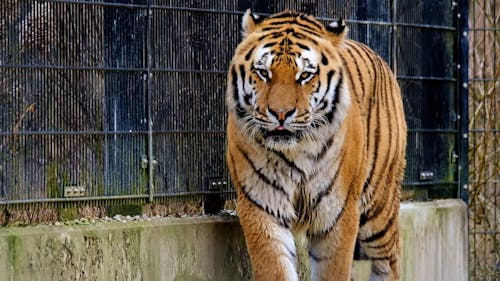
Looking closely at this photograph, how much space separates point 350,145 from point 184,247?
1.32 metres

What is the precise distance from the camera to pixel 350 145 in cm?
715

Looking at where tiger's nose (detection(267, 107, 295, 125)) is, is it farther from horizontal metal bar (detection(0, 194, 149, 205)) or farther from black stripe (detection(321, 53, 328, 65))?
horizontal metal bar (detection(0, 194, 149, 205))

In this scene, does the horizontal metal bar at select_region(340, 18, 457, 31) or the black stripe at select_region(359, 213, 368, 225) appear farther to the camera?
the horizontal metal bar at select_region(340, 18, 457, 31)

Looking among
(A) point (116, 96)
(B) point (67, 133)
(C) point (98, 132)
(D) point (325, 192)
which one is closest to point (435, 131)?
(D) point (325, 192)

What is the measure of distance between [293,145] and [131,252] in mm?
1327

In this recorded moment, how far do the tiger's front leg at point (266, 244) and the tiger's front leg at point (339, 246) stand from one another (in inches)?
11.1

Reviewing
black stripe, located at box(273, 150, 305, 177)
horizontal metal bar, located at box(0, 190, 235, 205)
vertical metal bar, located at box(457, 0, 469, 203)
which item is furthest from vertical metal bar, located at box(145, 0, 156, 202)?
vertical metal bar, located at box(457, 0, 469, 203)

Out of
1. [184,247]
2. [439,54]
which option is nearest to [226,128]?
[184,247]

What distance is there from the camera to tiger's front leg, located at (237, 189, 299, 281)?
22.7 feet

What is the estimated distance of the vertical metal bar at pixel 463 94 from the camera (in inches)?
379

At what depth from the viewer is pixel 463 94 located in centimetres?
963

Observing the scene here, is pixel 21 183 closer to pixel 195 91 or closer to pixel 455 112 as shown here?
pixel 195 91

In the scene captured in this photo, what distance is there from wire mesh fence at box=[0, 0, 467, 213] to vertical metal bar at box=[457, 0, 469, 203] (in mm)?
1442

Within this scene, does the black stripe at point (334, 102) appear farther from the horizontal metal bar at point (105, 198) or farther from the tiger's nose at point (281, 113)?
the horizontal metal bar at point (105, 198)
